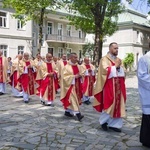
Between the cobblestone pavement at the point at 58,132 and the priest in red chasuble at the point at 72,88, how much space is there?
12.5 inches

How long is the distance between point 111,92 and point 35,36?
2973cm

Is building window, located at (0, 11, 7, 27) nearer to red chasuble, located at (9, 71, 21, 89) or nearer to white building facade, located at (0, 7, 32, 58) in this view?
white building facade, located at (0, 7, 32, 58)

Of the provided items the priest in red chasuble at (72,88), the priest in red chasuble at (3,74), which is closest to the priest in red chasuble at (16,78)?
the priest in red chasuble at (3,74)

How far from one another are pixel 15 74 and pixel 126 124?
19.9 feet

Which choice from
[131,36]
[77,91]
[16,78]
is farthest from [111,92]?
[131,36]

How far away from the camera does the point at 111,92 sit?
6.45m

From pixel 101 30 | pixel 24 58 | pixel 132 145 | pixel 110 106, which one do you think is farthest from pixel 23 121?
pixel 101 30

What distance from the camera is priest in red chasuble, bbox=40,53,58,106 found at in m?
9.82

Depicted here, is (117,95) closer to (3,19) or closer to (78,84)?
(78,84)

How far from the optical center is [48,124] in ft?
23.4

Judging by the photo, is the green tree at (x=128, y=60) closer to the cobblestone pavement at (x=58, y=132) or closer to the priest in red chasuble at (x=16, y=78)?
the priest in red chasuble at (x=16, y=78)

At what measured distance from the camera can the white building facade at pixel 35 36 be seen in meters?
28.8

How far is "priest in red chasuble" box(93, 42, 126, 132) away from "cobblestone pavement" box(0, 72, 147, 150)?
280 millimetres

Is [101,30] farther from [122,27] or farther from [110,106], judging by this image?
[122,27]
